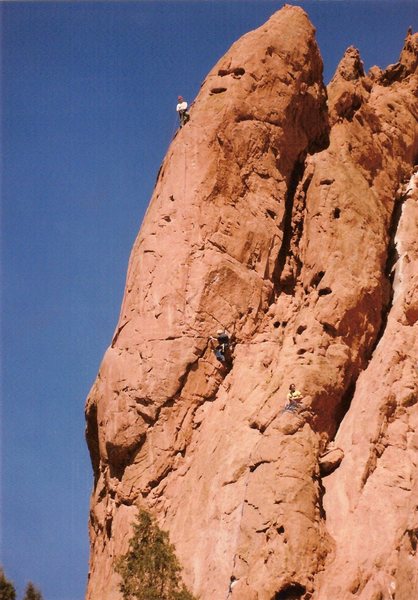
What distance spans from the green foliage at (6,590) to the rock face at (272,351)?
93.4 inches

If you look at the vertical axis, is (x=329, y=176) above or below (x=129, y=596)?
above

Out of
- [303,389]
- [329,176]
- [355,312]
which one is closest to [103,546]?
[303,389]

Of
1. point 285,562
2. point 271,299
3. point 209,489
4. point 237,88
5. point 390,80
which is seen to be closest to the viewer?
point 285,562

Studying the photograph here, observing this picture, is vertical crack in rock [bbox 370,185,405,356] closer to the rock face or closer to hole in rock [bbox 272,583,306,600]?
the rock face

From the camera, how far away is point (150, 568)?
2583 centimetres

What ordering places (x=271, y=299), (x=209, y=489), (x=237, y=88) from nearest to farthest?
(x=209, y=489) → (x=271, y=299) → (x=237, y=88)

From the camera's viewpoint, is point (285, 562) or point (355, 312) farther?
point (355, 312)

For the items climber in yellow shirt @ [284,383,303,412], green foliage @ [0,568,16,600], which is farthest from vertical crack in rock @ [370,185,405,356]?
green foliage @ [0,568,16,600]

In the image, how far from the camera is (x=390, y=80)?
4066cm

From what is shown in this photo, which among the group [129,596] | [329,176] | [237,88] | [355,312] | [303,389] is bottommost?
[129,596]

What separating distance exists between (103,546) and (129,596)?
4744 mm

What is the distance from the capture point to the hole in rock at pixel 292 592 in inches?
967

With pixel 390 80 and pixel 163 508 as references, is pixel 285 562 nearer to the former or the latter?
pixel 163 508

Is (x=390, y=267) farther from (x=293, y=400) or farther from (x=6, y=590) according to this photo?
(x=6, y=590)
